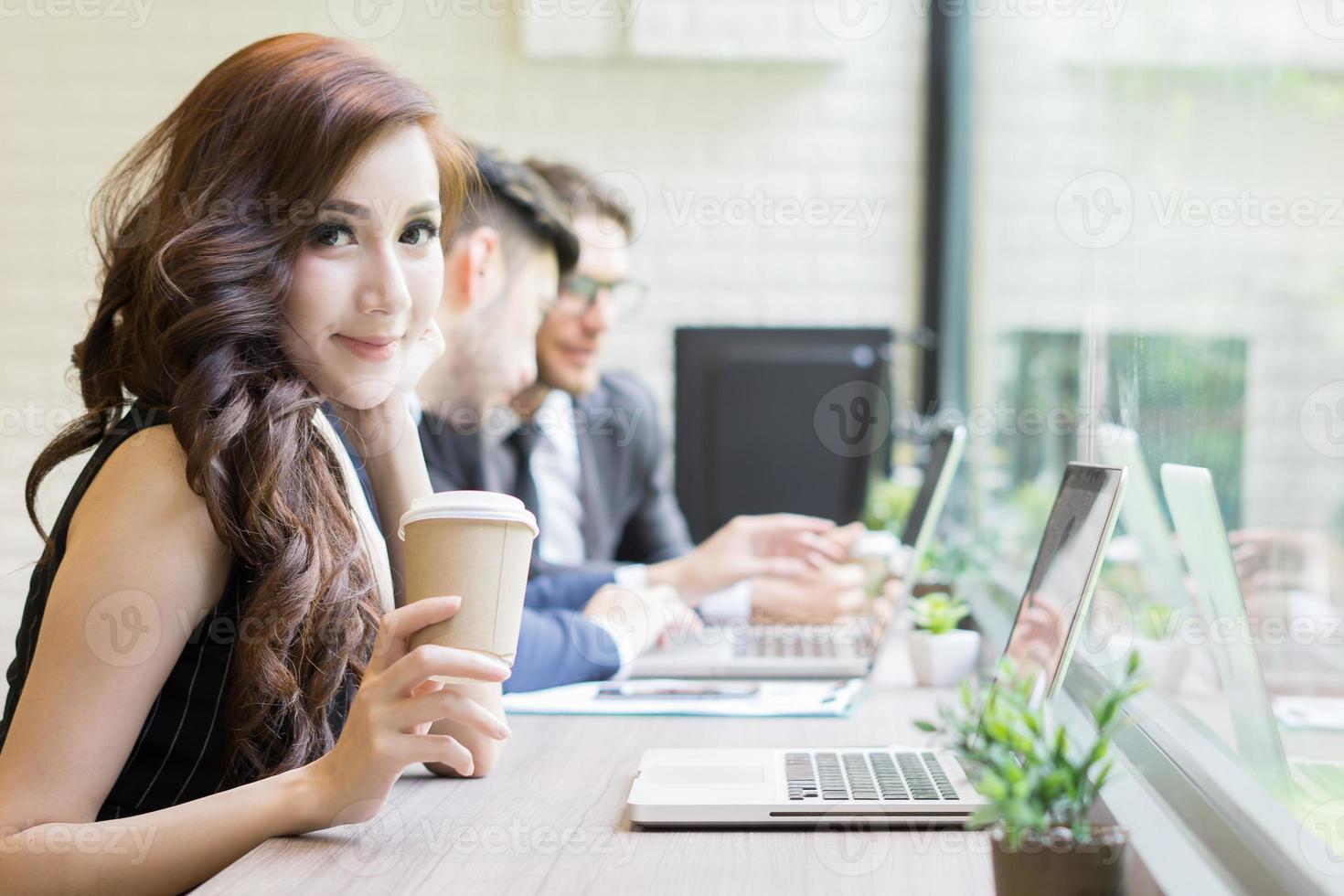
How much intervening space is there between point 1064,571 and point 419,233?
0.69 metres

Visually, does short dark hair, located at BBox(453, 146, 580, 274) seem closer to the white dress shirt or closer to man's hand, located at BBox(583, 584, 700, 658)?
the white dress shirt

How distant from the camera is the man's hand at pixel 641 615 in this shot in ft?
5.95

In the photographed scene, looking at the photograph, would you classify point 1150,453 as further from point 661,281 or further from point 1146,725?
point 661,281

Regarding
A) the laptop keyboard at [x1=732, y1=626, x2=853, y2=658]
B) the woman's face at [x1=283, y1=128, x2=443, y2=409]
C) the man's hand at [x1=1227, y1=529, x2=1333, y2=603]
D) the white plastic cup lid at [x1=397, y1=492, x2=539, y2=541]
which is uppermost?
the woman's face at [x1=283, y1=128, x2=443, y2=409]

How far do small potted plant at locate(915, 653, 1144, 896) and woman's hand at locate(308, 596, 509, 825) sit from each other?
345 millimetres

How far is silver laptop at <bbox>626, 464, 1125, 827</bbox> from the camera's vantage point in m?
0.94

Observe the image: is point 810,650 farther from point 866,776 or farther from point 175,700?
point 175,700

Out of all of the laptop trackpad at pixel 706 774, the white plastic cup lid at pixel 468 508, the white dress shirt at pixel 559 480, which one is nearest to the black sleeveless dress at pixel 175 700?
the white plastic cup lid at pixel 468 508

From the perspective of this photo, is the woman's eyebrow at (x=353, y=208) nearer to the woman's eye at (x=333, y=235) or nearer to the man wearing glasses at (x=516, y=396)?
the woman's eye at (x=333, y=235)

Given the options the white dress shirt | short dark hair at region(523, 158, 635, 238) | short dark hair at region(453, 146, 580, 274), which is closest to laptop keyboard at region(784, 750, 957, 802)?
short dark hair at region(453, 146, 580, 274)

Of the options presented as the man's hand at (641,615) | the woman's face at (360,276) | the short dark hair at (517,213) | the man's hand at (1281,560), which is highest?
the short dark hair at (517,213)

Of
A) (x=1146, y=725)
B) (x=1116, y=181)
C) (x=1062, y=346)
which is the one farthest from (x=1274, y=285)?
(x=1062, y=346)

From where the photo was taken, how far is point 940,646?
1.58 meters

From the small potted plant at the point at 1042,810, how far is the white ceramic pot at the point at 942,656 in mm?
917
